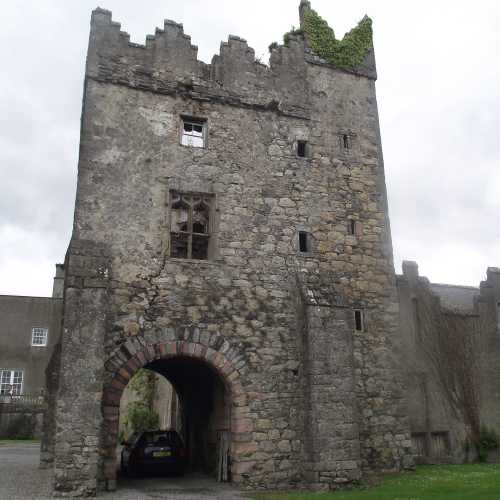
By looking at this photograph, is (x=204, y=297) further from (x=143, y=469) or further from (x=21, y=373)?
(x=21, y=373)

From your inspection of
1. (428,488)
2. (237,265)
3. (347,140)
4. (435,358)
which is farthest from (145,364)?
(435,358)

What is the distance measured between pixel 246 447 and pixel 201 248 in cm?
473

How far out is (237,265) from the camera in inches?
509

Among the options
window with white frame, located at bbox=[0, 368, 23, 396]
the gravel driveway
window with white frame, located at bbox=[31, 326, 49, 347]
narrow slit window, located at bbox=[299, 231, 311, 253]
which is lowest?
the gravel driveway

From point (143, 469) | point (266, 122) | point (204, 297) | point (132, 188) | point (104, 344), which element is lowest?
point (143, 469)

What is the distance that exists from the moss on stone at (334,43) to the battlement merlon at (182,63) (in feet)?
0.87

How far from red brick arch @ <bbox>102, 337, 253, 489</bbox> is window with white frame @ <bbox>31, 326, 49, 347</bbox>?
21728 mm

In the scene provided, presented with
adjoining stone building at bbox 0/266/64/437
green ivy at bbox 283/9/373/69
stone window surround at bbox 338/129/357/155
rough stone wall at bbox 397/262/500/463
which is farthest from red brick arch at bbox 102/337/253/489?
adjoining stone building at bbox 0/266/64/437

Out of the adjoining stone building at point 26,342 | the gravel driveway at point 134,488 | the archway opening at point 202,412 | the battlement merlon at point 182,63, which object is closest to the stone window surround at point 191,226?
the archway opening at point 202,412

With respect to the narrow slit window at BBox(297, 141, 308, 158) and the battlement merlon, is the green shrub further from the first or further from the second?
the battlement merlon

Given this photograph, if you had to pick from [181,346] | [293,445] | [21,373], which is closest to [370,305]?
[293,445]

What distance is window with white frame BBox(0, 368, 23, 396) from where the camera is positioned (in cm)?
2958

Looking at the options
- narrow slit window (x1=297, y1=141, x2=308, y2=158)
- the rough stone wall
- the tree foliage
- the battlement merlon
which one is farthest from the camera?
→ the tree foliage

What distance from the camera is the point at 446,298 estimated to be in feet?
55.6
